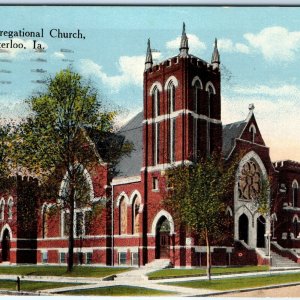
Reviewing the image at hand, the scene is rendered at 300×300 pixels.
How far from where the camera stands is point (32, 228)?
19.0 metres

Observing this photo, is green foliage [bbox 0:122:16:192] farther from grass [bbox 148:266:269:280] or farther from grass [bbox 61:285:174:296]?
grass [bbox 148:266:269:280]

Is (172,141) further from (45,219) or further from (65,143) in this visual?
(45,219)

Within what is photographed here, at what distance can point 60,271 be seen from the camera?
1823cm

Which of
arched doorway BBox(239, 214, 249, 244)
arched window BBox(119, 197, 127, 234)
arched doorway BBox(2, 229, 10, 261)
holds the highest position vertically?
arched window BBox(119, 197, 127, 234)

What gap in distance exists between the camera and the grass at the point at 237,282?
661 inches

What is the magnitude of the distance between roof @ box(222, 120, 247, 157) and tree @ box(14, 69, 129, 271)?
2.14 metres

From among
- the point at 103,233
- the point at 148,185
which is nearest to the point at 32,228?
the point at 103,233

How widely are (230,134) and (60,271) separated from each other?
472 cm

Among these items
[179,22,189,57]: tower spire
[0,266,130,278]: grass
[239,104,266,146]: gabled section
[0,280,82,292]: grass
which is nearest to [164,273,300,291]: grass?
[0,266,130,278]: grass

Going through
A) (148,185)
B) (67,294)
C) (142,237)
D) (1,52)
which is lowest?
(67,294)

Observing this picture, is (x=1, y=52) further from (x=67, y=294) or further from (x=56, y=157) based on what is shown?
(x=67, y=294)

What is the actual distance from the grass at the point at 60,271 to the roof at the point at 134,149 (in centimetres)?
215

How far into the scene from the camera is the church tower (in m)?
17.7

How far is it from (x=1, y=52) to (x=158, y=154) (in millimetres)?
4006
